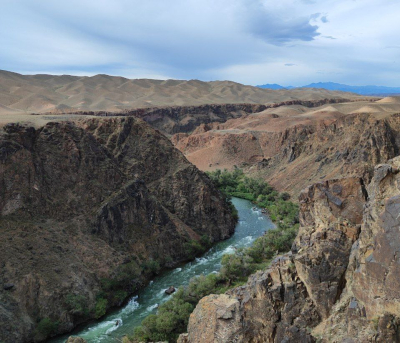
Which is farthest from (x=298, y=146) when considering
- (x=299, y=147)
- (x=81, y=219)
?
(x=81, y=219)

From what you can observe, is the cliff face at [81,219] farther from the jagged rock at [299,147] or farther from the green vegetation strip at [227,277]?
the jagged rock at [299,147]

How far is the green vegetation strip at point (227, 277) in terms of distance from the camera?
3653 centimetres

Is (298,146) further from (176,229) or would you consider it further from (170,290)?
(170,290)

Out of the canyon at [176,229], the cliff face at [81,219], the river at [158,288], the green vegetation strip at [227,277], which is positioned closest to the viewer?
the canyon at [176,229]

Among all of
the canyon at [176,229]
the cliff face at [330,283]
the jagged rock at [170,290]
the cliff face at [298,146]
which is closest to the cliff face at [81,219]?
the canyon at [176,229]

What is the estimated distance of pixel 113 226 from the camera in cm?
5403

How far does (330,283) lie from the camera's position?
21812mm

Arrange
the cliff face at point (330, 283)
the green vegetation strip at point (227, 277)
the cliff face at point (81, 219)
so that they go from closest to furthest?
the cliff face at point (330, 283)
the green vegetation strip at point (227, 277)
the cliff face at point (81, 219)

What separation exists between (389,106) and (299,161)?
4356 inches

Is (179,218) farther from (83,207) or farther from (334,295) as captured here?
(334,295)

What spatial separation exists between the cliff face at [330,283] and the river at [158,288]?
589 inches

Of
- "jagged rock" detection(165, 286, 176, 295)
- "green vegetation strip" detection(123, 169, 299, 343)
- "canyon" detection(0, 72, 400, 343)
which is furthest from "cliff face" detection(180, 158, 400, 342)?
"jagged rock" detection(165, 286, 176, 295)

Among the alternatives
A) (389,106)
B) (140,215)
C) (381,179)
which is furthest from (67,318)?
(389,106)

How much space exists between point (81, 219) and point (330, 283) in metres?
39.1
